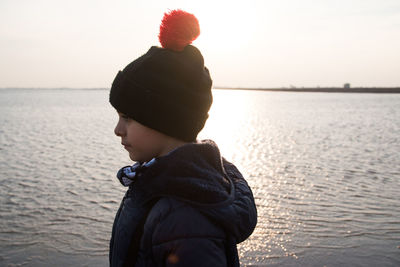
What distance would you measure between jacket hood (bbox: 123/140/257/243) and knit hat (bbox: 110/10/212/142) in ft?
0.60

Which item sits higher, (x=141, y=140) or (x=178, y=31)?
(x=178, y=31)

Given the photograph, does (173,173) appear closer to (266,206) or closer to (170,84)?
(170,84)

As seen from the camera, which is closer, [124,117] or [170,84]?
[170,84]

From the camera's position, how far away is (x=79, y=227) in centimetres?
660

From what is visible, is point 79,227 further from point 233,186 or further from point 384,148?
point 384,148

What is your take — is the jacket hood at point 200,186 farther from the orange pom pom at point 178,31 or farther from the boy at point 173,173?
the orange pom pom at point 178,31

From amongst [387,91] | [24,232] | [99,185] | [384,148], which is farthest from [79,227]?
[387,91]

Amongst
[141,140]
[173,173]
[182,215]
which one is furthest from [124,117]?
[182,215]

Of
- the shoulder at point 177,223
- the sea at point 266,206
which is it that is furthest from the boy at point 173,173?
the sea at point 266,206

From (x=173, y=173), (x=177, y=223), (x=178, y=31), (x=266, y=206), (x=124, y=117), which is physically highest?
(x=178, y=31)

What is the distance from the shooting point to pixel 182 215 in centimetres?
132

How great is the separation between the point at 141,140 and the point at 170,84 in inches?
10.4

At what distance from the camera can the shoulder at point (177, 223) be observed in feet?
4.22

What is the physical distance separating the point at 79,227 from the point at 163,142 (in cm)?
552
